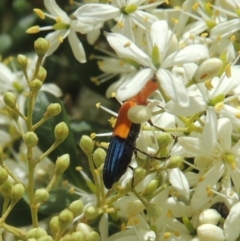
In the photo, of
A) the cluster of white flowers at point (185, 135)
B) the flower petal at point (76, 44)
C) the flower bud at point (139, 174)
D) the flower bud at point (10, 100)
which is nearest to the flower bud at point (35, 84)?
the flower bud at point (10, 100)

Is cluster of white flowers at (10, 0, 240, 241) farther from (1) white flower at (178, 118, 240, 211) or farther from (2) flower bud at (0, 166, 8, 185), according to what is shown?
(2) flower bud at (0, 166, 8, 185)

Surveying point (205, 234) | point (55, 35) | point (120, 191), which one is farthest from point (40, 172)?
point (205, 234)

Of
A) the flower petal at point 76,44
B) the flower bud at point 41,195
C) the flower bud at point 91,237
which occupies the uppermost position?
the flower petal at point 76,44

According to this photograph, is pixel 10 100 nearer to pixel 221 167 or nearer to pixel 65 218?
pixel 65 218

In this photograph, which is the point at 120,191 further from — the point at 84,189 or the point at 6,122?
the point at 6,122

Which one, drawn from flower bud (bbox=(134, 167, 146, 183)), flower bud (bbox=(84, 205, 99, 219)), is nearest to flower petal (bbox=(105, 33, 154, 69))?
flower bud (bbox=(134, 167, 146, 183))

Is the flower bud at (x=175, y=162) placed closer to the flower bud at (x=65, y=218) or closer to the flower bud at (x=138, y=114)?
the flower bud at (x=138, y=114)
